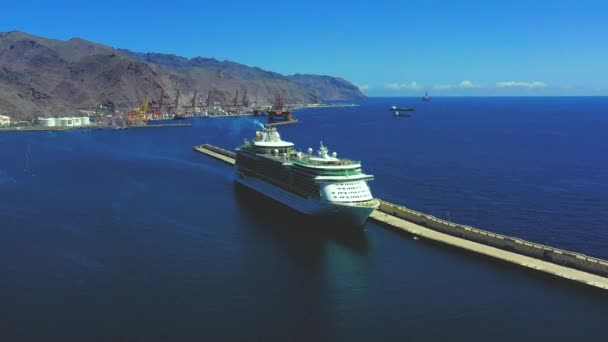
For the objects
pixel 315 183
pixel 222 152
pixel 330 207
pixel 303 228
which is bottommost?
pixel 303 228

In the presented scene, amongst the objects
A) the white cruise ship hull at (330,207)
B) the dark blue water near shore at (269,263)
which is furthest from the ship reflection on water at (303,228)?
the white cruise ship hull at (330,207)

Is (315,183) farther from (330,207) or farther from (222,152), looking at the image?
(222,152)

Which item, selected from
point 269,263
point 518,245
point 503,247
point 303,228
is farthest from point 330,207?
point 518,245

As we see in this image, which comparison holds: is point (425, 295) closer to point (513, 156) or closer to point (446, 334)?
point (446, 334)

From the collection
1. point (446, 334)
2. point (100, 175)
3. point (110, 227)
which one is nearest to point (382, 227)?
point (446, 334)

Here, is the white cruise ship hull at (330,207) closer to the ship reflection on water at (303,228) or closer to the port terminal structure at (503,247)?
the ship reflection on water at (303,228)

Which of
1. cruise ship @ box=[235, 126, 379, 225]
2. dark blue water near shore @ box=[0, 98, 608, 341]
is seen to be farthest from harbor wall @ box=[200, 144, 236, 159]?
cruise ship @ box=[235, 126, 379, 225]
